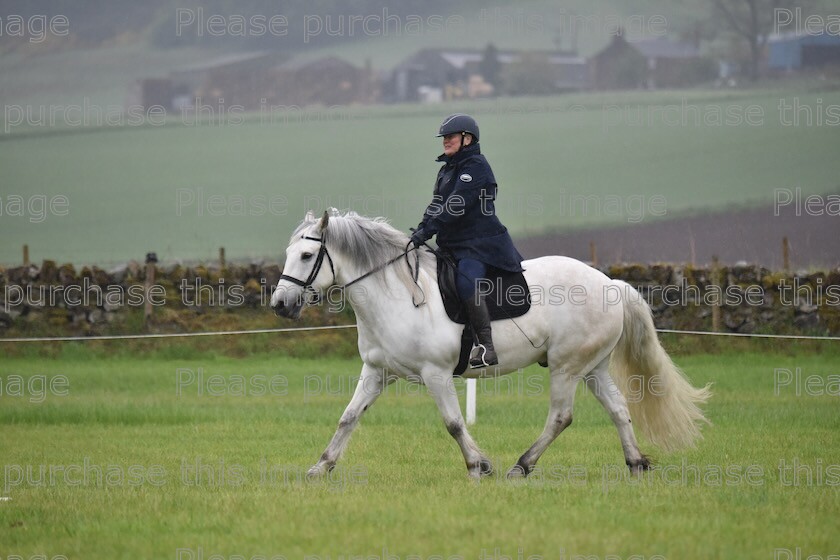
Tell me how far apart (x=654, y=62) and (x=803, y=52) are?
590cm

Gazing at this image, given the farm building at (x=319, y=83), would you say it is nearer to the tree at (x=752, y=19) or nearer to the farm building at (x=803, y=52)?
the tree at (x=752, y=19)

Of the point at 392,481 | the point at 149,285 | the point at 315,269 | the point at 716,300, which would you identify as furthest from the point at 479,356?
the point at 149,285

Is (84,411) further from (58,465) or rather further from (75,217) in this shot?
(75,217)

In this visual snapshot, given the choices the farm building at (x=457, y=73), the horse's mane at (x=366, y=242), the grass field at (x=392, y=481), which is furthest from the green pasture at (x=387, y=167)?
the horse's mane at (x=366, y=242)

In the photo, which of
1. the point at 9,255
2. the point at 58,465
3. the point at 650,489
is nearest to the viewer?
the point at 650,489

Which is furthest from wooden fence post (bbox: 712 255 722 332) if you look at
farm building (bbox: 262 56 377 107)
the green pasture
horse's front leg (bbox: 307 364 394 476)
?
farm building (bbox: 262 56 377 107)

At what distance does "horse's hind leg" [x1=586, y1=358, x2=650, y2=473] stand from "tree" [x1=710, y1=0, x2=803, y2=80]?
3988cm

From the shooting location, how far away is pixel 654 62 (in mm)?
47406

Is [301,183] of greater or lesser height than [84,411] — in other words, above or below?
above

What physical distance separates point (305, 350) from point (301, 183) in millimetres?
23664

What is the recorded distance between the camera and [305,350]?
20.2 meters

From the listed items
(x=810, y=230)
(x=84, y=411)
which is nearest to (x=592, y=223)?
(x=810, y=230)

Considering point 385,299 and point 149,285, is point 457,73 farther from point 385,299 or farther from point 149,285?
point 385,299

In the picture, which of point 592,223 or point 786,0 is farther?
point 786,0
